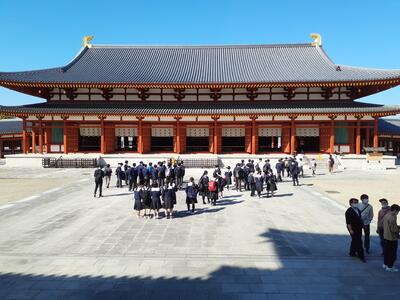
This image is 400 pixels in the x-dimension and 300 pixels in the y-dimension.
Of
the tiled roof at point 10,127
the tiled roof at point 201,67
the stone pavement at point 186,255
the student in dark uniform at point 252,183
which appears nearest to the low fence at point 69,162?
the tiled roof at point 201,67

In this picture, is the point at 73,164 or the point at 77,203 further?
the point at 73,164

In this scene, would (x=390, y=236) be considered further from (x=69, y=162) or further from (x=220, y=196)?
(x=69, y=162)

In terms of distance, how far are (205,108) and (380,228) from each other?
74.4 ft

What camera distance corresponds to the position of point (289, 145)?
29.3m

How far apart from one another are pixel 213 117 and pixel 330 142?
11.5 m

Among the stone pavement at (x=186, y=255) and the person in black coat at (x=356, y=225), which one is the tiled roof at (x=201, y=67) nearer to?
the stone pavement at (x=186, y=255)

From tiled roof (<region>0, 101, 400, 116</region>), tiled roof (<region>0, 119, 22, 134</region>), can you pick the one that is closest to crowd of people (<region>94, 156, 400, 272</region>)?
tiled roof (<region>0, 101, 400, 116</region>)

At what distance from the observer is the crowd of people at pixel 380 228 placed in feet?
21.9

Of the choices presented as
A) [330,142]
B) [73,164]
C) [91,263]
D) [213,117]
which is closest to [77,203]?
[91,263]

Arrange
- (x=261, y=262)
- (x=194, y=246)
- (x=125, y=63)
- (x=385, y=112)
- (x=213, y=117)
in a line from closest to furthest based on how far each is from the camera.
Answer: (x=261, y=262) → (x=194, y=246) → (x=385, y=112) → (x=213, y=117) → (x=125, y=63)

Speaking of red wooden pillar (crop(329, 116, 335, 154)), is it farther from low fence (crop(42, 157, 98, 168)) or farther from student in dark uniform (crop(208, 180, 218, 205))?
low fence (crop(42, 157, 98, 168))

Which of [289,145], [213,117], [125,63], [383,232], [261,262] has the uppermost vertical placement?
[125,63]

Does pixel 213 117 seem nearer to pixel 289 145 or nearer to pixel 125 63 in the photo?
pixel 289 145

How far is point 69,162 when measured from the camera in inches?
1042
